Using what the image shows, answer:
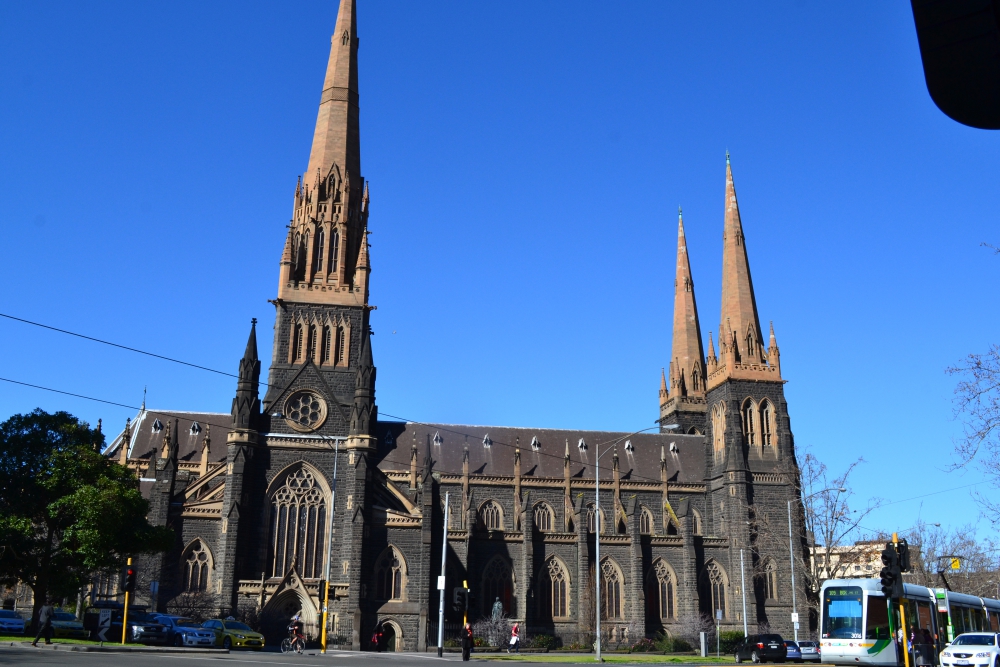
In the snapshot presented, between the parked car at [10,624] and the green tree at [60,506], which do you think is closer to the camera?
the green tree at [60,506]

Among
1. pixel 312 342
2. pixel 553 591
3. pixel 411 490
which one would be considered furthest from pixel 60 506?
pixel 553 591

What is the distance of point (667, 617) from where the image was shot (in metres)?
60.1

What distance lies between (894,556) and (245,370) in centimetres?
4003

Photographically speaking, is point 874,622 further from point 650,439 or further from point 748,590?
point 650,439

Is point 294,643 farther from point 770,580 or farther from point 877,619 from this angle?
point 770,580

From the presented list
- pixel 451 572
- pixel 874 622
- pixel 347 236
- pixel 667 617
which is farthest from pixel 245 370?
pixel 874 622

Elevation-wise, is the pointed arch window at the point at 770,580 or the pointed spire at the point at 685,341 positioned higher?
the pointed spire at the point at 685,341

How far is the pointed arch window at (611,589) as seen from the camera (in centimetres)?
5903

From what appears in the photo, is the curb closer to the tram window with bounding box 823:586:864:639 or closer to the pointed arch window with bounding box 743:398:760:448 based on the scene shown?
the tram window with bounding box 823:586:864:639

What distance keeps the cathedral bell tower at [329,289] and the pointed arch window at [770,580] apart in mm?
27944

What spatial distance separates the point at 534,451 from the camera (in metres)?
67.3

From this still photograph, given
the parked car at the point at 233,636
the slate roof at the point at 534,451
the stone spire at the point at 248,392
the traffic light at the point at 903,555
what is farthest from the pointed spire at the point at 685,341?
the traffic light at the point at 903,555

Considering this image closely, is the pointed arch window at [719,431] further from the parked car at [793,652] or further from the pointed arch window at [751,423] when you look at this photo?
the parked car at [793,652]

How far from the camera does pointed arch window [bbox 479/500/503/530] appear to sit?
6350 cm
